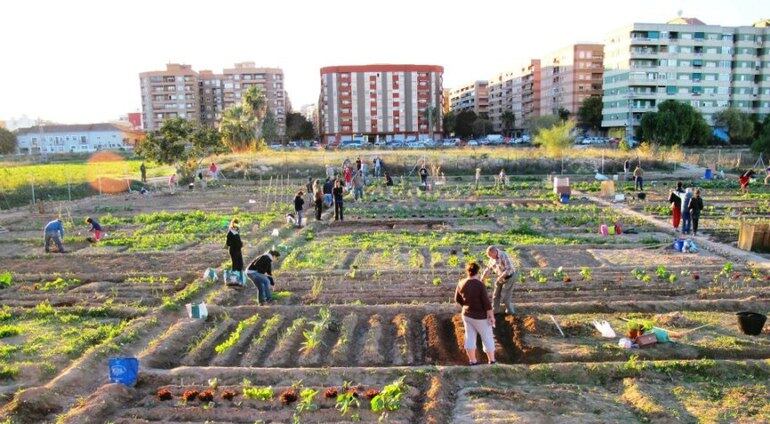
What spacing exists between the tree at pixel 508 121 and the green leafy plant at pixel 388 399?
12152cm

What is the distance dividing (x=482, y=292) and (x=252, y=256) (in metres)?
10.0

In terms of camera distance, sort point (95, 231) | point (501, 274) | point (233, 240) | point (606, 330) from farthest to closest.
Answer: point (95, 231) < point (233, 240) < point (501, 274) < point (606, 330)

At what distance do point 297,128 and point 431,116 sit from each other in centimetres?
2362

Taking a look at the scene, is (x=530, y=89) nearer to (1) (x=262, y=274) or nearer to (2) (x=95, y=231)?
(2) (x=95, y=231)

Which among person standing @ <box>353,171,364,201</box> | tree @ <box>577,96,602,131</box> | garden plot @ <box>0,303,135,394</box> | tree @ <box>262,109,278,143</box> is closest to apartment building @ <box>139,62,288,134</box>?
tree @ <box>262,109,278,143</box>

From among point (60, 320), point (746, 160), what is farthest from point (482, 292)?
point (746, 160)

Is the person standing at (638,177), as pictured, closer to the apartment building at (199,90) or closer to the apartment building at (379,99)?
the apartment building at (379,99)

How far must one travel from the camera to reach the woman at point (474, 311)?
30.3 feet

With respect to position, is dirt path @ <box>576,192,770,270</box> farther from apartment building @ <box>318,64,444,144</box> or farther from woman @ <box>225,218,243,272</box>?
apartment building @ <box>318,64,444,144</box>

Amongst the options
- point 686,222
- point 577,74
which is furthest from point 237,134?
point 577,74

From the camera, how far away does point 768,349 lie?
10.0 meters

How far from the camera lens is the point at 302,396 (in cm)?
834

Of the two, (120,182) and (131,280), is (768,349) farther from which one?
(120,182)

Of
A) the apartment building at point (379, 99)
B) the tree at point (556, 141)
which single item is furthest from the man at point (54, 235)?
the apartment building at point (379, 99)
